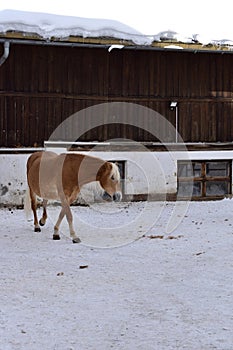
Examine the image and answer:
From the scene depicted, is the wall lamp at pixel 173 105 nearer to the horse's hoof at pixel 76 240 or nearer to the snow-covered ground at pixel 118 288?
the snow-covered ground at pixel 118 288

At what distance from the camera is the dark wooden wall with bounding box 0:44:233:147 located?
12.1m

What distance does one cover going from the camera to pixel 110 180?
800 cm

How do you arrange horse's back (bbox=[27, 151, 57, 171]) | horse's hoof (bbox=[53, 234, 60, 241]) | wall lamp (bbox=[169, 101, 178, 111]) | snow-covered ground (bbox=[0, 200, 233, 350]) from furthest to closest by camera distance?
wall lamp (bbox=[169, 101, 178, 111]) < horse's back (bbox=[27, 151, 57, 171]) < horse's hoof (bbox=[53, 234, 60, 241]) < snow-covered ground (bbox=[0, 200, 233, 350])

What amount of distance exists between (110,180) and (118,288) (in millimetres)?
2604

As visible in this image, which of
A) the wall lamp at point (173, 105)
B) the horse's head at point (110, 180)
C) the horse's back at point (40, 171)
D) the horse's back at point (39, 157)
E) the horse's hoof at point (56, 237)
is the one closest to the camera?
the horse's head at point (110, 180)

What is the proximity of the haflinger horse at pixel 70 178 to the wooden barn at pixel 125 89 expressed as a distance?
347 cm

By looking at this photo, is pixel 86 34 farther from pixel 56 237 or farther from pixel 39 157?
pixel 56 237

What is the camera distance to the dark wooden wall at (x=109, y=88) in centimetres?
1206

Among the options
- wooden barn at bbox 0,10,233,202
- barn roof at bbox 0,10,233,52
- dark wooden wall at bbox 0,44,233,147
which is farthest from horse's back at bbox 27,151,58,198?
barn roof at bbox 0,10,233,52

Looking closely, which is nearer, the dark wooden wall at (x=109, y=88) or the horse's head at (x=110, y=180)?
the horse's head at (x=110, y=180)

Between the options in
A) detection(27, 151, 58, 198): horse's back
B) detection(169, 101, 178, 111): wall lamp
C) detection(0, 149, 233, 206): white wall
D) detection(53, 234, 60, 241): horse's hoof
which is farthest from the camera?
detection(169, 101, 178, 111): wall lamp

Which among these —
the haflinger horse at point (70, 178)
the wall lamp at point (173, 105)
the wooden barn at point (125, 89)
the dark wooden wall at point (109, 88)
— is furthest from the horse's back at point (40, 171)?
the wall lamp at point (173, 105)

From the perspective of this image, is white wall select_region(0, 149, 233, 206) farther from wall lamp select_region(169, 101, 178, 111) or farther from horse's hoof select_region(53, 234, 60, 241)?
horse's hoof select_region(53, 234, 60, 241)

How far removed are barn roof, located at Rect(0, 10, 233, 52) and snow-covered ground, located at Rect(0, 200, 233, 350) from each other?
13.7ft
